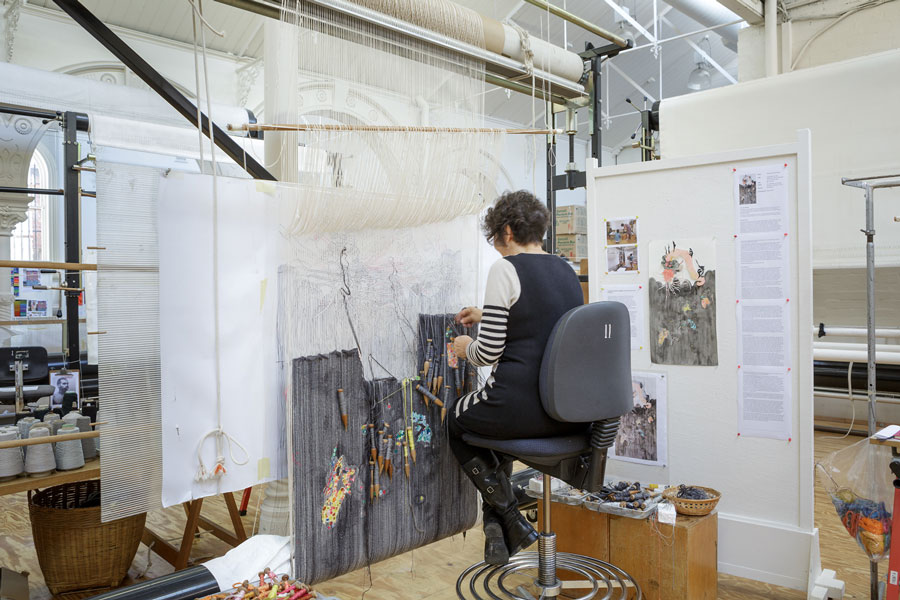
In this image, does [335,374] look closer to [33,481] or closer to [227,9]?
[33,481]

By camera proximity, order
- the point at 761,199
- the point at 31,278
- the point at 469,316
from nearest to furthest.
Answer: the point at 469,316 → the point at 761,199 → the point at 31,278

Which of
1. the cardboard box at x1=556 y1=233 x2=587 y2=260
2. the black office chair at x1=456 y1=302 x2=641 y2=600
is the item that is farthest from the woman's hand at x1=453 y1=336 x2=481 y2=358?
the cardboard box at x1=556 y1=233 x2=587 y2=260

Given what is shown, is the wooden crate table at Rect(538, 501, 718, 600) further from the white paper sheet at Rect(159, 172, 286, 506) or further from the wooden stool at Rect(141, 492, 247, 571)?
the wooden stool at Rect(141, 492, 247, 571)

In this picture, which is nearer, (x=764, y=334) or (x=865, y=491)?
(x=865, y=491)

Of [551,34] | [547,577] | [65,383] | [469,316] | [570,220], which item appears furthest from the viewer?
[570,220]

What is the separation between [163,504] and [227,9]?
5.89m

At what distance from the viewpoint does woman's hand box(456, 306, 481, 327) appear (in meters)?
2.55

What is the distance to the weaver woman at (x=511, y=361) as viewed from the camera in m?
2.07

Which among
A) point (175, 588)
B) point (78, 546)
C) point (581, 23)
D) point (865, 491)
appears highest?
point (581, 23)

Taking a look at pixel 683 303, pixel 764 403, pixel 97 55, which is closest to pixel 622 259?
pixel 683 303

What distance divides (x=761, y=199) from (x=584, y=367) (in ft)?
4.19

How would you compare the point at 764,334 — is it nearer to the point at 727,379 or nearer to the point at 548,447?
the point at 727,379

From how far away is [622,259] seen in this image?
301 centimetres

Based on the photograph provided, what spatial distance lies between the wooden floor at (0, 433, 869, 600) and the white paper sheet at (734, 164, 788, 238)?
146 cm
